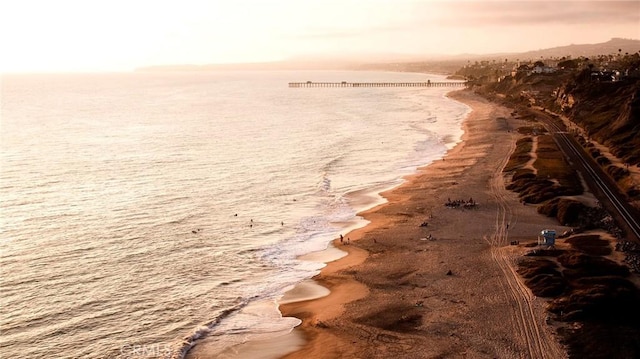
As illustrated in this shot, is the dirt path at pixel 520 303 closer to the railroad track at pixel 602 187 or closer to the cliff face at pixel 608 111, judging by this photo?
the railroad track at pixel 602 187

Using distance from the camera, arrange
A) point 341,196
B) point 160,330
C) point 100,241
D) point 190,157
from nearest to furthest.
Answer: point 160,330
point 100,241
point 341,196
point 190,157

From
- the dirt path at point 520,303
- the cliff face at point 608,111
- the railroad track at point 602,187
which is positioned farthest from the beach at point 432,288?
the cliff face at point 608,111

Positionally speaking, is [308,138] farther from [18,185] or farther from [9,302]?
[9,302]

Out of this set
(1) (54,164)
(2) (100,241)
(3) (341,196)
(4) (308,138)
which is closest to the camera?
(2) (100,241)

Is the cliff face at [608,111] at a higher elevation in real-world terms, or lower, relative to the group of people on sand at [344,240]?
higher

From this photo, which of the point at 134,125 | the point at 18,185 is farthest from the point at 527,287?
Answer: the point at 134,125

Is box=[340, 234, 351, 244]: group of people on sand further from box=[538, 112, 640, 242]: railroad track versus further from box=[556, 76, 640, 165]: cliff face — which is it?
box=[556, 76, 640, 165]: cliff face

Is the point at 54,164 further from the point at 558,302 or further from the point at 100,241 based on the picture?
the point at 558,302

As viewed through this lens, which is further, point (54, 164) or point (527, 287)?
point (54, 164)
